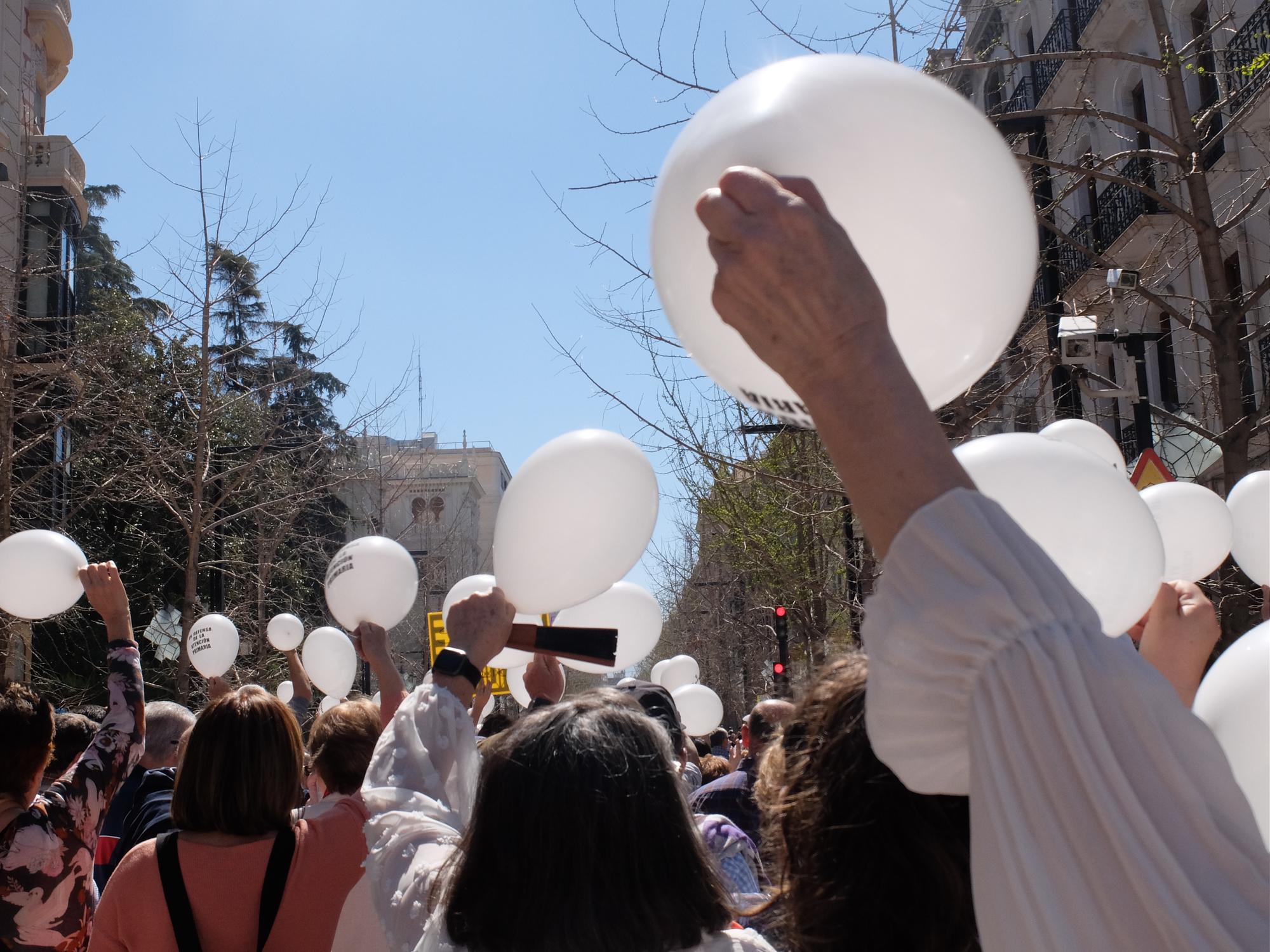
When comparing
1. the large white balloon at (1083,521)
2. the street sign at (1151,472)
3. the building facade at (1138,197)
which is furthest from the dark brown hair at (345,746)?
the building facade at (1138,197)

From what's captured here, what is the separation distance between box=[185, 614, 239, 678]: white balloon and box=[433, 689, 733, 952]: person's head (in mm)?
7977

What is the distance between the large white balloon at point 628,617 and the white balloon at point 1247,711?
15.2 ft

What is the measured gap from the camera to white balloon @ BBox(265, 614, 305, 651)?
10091 mm

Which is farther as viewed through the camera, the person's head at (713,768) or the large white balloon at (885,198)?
the person's head at (713,768)

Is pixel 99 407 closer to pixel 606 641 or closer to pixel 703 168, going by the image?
pixel 606 641

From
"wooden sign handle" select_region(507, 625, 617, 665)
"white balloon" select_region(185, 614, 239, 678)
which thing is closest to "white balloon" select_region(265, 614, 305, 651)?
"white balloon" select_region(185, 614, 239, 678)

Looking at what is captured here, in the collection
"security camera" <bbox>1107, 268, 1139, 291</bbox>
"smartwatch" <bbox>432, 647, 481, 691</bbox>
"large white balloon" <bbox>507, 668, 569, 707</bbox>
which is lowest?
"large white balloon" <bbox>507, 668, 569, 707</bbox>

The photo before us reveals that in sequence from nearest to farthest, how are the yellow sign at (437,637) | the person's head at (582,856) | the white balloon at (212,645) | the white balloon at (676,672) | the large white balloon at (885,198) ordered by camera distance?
the large white balloon at (885,198) < the person's head at (582,856) < the yellow sign at (437,637) < the white balloon at (212,645) < the white balloon at (676,672)

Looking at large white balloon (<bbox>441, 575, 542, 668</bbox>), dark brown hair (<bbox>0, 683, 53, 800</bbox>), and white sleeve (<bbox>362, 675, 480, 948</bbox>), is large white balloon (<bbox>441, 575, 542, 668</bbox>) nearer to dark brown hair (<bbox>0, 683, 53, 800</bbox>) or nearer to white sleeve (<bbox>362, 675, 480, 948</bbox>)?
dark brown hair (<bbox>0, 683, 53, 800</bbox>)

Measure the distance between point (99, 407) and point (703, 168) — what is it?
13205mm

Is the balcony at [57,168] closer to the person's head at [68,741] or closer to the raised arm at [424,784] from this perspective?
the person's head at [68,741]

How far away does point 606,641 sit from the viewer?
9.95ft

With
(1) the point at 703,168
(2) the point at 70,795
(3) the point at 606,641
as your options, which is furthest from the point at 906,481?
(2) the point at 70,795

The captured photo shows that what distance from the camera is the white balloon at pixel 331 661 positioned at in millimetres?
8883
